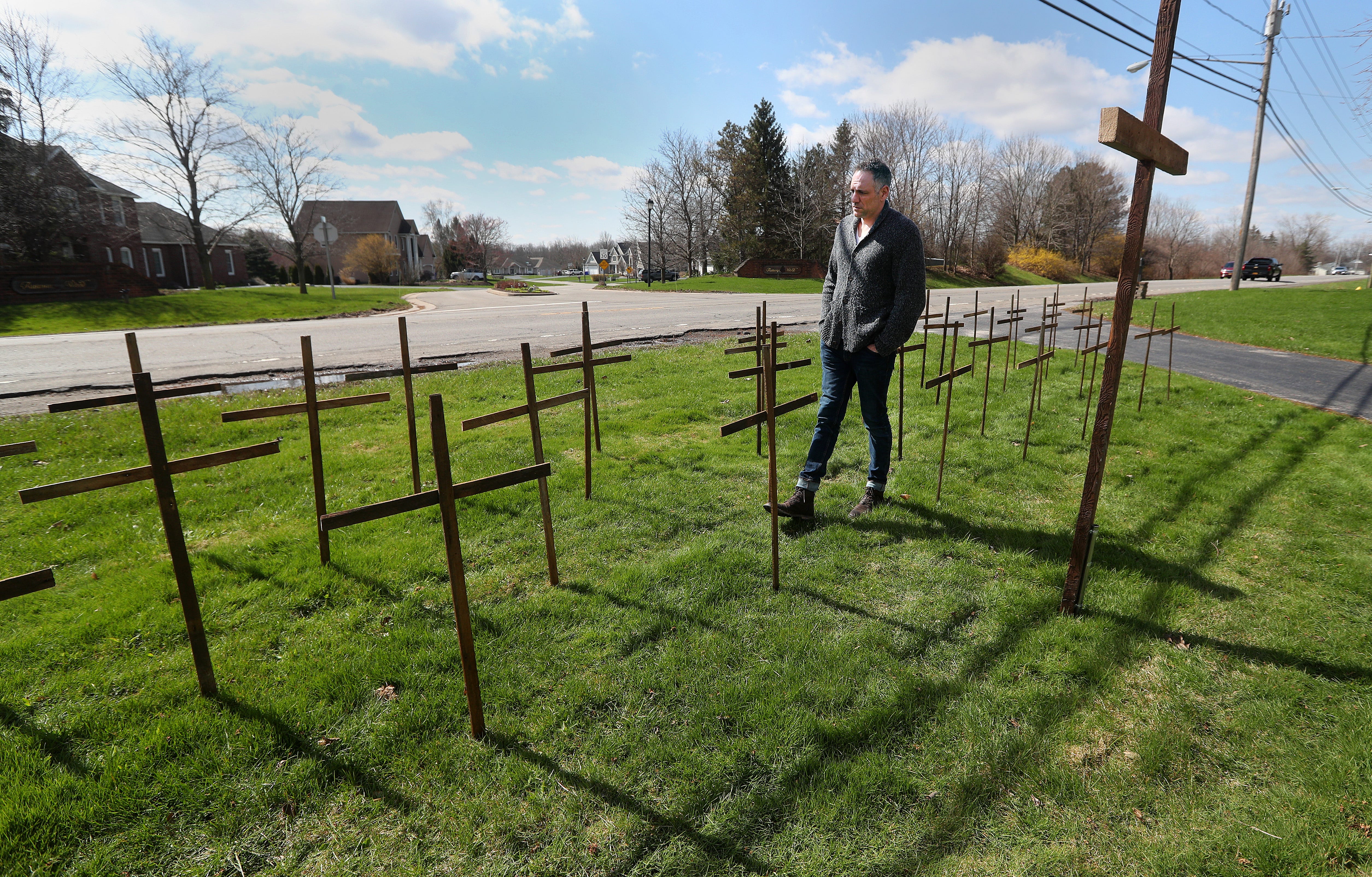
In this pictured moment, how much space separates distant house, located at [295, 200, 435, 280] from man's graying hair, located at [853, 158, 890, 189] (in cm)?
6150

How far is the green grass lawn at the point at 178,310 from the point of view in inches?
664

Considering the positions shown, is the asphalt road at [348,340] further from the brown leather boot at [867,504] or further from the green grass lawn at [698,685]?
the green grass lawn at [698,685]

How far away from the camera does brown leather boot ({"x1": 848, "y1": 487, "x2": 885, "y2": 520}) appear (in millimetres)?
4219

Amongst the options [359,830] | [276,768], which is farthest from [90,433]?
[359,830]

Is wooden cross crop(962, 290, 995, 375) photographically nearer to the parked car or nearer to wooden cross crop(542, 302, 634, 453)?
wooden cross crop(542, 302, 634, 453)

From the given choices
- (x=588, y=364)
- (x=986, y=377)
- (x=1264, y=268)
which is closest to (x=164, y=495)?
(x=588, y=364)

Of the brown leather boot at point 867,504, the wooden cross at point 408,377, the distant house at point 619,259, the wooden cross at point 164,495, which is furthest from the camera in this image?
the distant house at point 619,259

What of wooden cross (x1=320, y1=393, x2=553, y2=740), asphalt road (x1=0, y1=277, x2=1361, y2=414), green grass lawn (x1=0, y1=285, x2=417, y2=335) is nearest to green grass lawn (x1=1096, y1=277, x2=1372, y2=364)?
asphalt road (x1=0, y1=277, x2=1361, y2=414)

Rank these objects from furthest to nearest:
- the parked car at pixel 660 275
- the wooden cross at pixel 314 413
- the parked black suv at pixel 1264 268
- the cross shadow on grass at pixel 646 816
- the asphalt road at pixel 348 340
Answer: the parked car at pixel 660 275, the parked black suv at pixel 1264 268, the asphalt road at pixel 348 340, the wooden cross at pixel 314 413, the cross shadow on grass at pixel 646 816

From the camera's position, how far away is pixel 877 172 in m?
3.67

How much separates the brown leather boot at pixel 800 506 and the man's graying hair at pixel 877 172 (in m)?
1.98

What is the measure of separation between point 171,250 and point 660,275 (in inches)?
1407

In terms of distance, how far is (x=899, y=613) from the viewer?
124 inches

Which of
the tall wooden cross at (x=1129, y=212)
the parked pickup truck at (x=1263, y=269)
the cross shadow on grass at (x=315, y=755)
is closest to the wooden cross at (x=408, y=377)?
the cross shadow on grass at (x=315, y=755)
